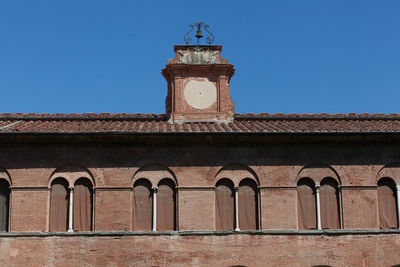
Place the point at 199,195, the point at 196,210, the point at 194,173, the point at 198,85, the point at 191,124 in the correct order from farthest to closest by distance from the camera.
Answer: the point at 198,85, the point at 191,124, the point at 194,173, the point at 199,195, the point at 196,210

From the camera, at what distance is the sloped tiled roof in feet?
49.8

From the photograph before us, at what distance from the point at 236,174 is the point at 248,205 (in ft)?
2.69

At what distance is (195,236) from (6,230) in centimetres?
456

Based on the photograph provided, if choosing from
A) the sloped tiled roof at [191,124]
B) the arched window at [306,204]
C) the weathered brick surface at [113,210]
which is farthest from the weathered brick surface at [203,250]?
the sloped tiled roof at [191,124]

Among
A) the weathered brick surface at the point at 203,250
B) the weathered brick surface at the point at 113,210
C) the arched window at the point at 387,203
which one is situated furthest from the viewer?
the arched window at the point at 387,203

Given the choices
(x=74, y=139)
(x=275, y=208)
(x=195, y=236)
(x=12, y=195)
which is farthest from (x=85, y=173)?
(x=275, y=208)

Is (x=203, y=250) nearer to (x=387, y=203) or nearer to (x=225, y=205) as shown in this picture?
(x=225, y=205)

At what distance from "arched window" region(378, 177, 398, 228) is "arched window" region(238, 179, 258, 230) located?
10.3 ft

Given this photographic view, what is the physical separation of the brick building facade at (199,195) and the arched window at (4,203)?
0.02 metres

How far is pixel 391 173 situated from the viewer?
50.5 ft

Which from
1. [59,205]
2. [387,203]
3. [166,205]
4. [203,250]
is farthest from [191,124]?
[387,203]

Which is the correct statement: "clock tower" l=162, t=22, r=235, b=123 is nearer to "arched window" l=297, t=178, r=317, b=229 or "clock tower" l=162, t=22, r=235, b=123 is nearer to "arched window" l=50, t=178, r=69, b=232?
"arched window" l=297, t=178, r=317, b=229

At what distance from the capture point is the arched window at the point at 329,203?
15.1 m

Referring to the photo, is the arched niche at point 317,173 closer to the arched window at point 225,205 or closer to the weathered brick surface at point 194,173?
the weathered brick surface at point 194,173
